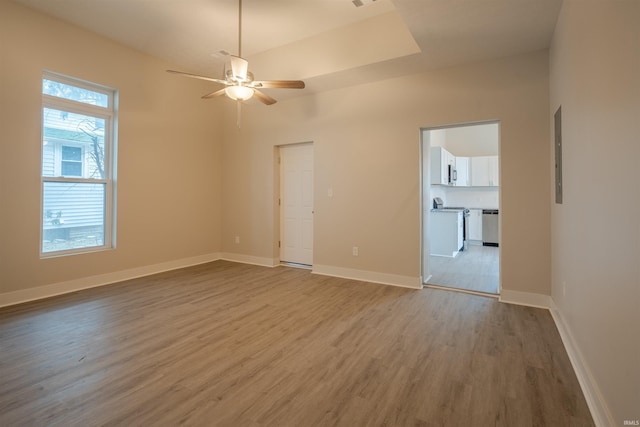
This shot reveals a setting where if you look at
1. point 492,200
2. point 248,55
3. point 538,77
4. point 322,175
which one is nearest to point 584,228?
point 538,77

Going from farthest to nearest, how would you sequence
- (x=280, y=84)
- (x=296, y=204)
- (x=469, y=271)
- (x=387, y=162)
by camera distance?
(x=296, y=204)
(x=469, y=271)
(x=387, y=162)
(x=280, y=84)

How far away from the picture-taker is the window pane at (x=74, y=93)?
370 cm

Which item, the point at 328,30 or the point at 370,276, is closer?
the point at 328,30

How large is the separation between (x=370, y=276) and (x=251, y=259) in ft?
7.69

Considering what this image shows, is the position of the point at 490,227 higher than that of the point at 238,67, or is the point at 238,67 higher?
the point at 238,67

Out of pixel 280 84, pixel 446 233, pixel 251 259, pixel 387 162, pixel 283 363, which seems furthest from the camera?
pixel 446 233

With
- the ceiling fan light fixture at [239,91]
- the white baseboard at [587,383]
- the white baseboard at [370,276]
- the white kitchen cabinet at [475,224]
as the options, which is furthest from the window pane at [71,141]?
the white kitchen cabinet at [475,224]

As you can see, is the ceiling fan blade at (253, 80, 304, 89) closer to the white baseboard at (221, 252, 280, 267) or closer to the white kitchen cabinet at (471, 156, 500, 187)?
the white baseboard at (221, 252, 280, 267)

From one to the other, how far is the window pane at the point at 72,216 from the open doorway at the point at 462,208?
4525 mm

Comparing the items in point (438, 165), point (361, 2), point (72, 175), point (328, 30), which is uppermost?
point (328, 30)

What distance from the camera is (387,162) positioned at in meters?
4.27

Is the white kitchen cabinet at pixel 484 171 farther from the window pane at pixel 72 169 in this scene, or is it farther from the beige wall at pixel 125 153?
the window pane at pixel 72 169

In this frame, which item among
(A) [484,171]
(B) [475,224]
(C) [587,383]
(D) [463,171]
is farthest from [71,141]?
(A) [484,171]

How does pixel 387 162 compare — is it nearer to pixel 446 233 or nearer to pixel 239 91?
pixel 239 91
